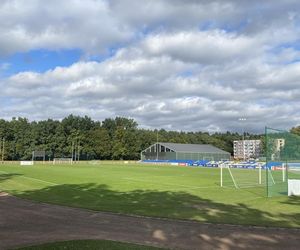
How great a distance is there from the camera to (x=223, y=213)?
17.4 meters

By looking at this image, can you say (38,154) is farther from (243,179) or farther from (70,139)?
(243,179)

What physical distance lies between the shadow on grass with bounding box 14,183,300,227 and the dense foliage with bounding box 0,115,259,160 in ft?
365

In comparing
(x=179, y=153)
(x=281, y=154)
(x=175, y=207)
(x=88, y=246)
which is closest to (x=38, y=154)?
(x=179, y=153)

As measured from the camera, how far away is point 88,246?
9898mm

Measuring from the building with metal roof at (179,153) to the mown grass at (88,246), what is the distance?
364 ft

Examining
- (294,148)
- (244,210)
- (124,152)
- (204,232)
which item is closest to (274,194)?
(294,148)

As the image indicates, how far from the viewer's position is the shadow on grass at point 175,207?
51.6ft

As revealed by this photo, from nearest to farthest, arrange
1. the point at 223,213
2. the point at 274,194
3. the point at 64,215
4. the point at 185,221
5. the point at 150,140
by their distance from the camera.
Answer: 1. the point at 185,221
2. the point at 64,215
3. the point at 223,213
4. the point at 274,194
5. the point at 150,140

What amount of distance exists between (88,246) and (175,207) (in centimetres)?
969

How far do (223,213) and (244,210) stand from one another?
143 centimetres

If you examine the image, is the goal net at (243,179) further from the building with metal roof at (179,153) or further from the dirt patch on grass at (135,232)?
the building with metal roof at (179,153)

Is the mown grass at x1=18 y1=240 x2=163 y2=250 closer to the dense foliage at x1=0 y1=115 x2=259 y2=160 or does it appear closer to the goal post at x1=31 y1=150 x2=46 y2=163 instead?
the goal post at x1=31 y1=150 x2=46 y2=163

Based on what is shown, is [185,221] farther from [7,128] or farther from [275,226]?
[7,128]

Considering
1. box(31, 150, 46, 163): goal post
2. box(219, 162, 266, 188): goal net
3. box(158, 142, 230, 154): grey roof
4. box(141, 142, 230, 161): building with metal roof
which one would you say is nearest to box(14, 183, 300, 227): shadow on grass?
box(219, 162, 266, 188): goal net
